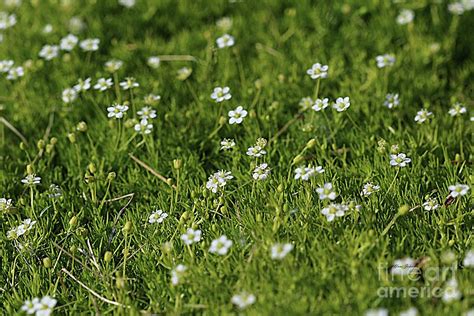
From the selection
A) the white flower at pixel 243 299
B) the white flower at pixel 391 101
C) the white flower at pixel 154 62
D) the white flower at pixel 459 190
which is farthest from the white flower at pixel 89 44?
the white flower at pixel 459 190

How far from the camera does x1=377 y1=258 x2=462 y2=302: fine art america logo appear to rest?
226 centimetres

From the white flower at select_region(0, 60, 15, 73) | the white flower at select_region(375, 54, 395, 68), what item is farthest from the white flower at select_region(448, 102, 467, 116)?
the white flower at select_region(0, 60, 15, 73)

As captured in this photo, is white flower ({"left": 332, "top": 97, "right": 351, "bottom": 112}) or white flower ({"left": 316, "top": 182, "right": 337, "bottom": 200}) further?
white flower ({"left": 332, "top": 97, "right": 351, "bottom": 112})

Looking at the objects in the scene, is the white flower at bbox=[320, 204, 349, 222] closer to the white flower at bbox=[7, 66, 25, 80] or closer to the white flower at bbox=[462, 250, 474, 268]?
the white flower at bbox=[462, 250, 474, 268]

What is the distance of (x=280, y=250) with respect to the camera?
2.33 metres

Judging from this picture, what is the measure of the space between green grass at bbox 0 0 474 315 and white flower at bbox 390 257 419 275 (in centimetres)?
3

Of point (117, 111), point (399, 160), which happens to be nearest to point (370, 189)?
point (399, 160)

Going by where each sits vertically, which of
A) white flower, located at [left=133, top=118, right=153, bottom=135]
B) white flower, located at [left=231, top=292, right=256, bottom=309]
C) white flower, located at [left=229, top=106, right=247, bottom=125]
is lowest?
white flower, located at [left=231, top=292, right=256, bottom=309]

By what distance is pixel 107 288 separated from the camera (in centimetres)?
249

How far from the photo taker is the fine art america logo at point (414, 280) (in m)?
2.26

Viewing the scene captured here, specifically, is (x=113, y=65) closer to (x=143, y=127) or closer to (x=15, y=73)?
(x=15, y=73)

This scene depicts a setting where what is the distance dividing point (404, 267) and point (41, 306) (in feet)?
4.11

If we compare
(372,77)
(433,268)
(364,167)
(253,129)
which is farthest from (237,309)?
(372,77)

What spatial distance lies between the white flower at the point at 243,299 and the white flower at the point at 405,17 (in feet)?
7.27
